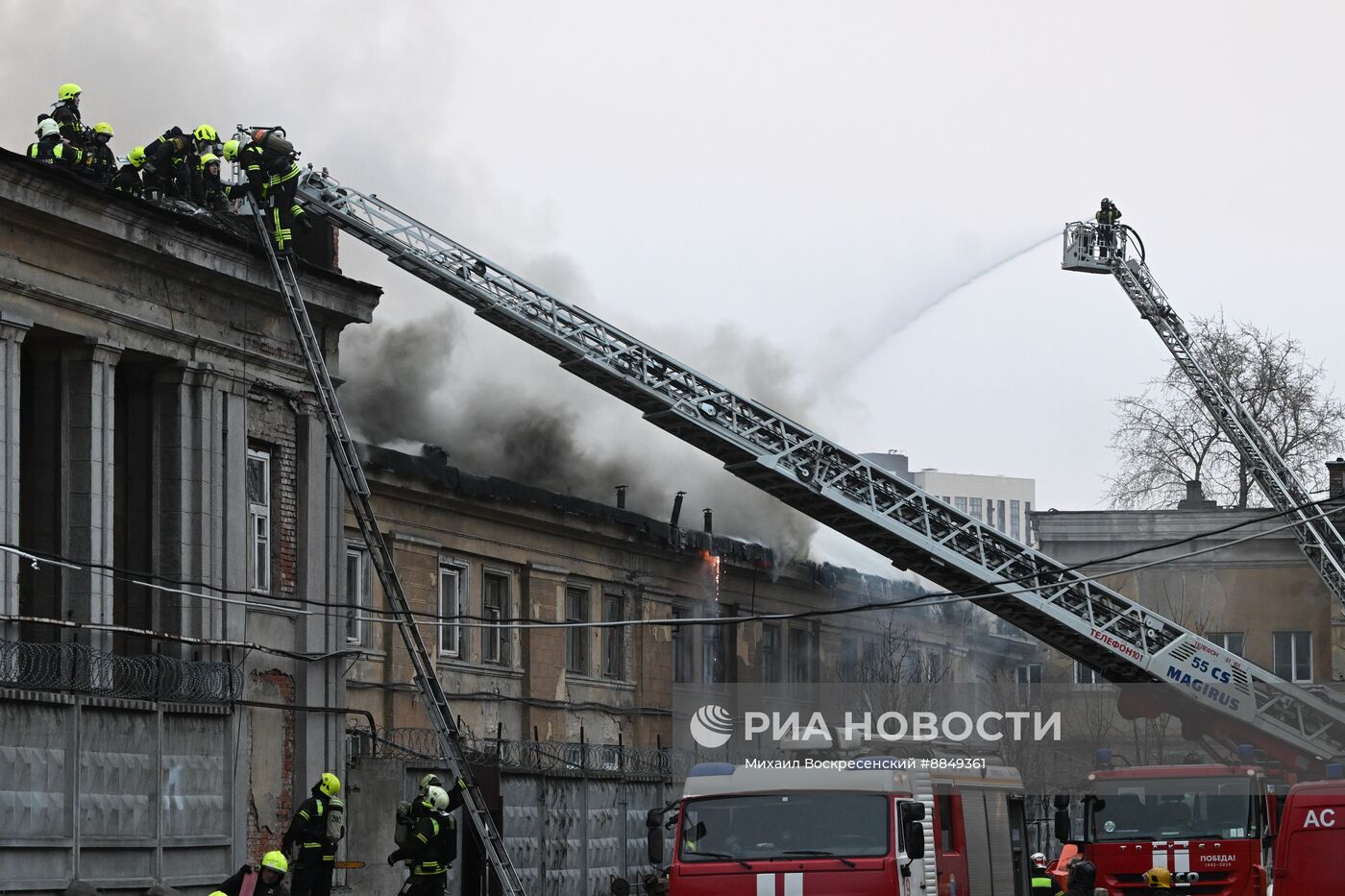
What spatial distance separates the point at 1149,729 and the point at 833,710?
678cm

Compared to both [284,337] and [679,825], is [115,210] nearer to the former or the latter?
[284,337]

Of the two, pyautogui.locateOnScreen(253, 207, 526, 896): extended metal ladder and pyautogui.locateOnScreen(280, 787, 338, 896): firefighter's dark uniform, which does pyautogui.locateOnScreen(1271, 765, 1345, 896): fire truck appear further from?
pyautogui.locateOnScreen(253, 207, 526, 896): extended metal ladder

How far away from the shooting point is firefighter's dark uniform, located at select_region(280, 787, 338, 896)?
17391 millimetres

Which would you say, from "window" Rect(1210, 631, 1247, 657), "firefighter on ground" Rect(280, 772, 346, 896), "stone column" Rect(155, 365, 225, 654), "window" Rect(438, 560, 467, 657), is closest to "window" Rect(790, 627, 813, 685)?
"window" Rect(1210, 631, 1247, 657)

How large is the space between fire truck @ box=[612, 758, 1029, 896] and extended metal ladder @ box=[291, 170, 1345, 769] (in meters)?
8.67

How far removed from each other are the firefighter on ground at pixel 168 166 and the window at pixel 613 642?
15922mm

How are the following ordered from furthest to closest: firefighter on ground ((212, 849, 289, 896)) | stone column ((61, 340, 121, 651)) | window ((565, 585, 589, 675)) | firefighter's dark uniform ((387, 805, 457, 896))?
1. window ((565, 585, 589, 675))
2. stone column ((61, 340, 121, 651))
3. firefighter's dark uniform ((387, 805, 457, 896))
4. firefighter on ground ((212, 849, 289, 896))

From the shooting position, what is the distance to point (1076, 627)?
25.6 m

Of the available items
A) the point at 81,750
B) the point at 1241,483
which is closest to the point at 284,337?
the point at 81,750

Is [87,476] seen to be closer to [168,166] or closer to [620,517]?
[168,166]

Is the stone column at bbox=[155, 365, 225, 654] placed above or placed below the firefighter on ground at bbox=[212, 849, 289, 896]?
above

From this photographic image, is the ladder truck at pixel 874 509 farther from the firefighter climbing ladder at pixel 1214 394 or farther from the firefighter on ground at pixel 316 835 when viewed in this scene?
the firefighter climbing ladder at pixel 1214 394

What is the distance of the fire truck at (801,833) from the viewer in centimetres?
1505

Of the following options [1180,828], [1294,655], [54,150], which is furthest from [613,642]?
[54,150]
